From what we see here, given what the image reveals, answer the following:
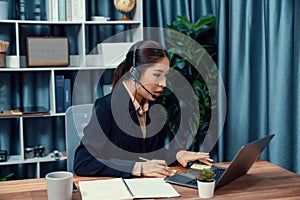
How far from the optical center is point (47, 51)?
318cm

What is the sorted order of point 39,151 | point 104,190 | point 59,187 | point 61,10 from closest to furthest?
point 59,187, point 104,190, point 61,10, point 39,151

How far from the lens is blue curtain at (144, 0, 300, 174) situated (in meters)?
2.84

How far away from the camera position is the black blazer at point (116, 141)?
181 cm

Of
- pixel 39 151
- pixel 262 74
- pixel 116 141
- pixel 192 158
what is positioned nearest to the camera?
pixel 192 158

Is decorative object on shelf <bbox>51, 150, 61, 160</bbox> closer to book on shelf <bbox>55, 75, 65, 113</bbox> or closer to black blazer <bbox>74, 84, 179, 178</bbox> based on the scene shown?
book on shelf <bbox>55, 75, 65, 113</bbox>

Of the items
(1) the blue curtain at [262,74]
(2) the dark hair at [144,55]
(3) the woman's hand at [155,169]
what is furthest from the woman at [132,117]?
(1) the blue curtain at [262,74]

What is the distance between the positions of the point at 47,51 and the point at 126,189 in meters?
1.84

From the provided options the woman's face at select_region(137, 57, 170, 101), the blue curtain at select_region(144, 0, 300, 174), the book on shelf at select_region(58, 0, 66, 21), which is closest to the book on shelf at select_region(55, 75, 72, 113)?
the book on shelf at select_region(58, 0, 66, 21)

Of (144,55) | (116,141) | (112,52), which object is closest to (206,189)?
(116,141)

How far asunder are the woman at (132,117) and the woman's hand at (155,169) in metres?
0.11

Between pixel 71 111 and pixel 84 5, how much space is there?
1.25m

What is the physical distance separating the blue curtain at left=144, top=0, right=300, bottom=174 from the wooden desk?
3.68ft

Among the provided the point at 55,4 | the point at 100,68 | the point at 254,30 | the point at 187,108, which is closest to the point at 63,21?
the point at 55,4

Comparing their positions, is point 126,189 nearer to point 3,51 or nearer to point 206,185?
point 206,185
